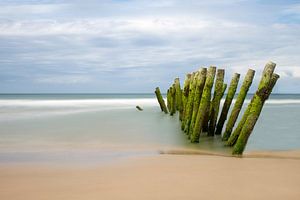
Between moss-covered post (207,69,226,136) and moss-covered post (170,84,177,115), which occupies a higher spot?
moss-covered post (207,69,226,136)

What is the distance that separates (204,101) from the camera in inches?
404

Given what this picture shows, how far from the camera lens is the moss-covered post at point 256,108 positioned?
8.47m

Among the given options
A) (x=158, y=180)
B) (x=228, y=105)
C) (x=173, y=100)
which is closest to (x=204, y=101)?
(x=228, y=105)

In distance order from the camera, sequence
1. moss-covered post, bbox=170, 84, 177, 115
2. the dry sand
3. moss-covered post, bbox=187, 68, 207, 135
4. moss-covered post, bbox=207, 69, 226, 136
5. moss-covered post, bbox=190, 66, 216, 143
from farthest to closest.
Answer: moss-covered post, bbox=170, 84, 177, 115 → moss-covered post, bbox=207, 69, 226, 136 → moss-covered post, bbox=187, 68, 207, 135 → moss-covered post, bbox=190, 66, 216, 143 → the dry sand

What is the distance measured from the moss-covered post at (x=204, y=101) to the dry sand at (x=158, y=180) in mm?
2658

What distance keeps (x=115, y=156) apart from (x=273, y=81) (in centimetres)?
343

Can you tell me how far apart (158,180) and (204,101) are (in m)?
4.83

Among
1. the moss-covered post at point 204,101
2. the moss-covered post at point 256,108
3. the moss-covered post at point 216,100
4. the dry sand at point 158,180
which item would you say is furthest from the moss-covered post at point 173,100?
the dry sand at point 158,180

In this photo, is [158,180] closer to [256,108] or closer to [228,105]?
[256,108]

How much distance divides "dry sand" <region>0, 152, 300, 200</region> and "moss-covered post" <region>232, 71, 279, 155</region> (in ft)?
3.15

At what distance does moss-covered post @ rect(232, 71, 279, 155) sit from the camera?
8468 millimetres

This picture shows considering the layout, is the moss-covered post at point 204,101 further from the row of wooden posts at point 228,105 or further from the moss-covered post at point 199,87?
the moss-covered post at point 199,87

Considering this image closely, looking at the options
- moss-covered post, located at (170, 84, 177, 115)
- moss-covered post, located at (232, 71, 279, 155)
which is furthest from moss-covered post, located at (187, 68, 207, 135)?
moss-covered post, located at (170, 84, 177, 115)

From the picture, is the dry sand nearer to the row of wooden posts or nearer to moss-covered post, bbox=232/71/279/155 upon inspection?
moss-covered post, bbox=232/71/279/155
